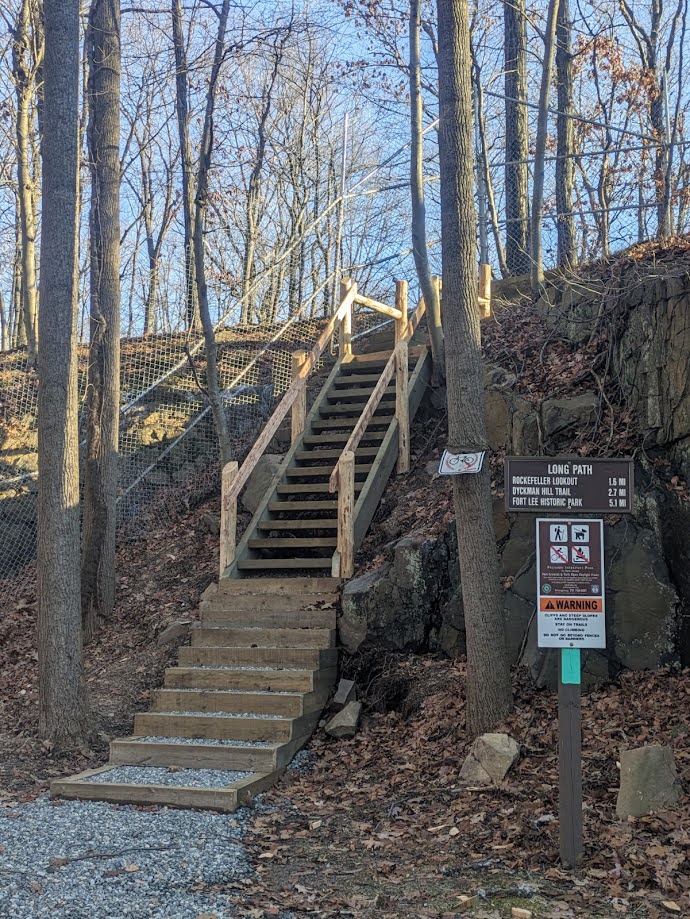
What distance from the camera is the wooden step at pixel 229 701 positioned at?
7848mm

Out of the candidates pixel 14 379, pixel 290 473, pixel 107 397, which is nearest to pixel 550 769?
pixel 290 473

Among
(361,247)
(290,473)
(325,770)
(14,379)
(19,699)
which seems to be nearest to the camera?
(325,770)

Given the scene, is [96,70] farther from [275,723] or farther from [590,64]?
[590,64]

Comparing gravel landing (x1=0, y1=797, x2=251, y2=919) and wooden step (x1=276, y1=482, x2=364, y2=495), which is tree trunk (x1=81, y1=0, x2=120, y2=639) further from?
gravel landing (x1=0, y1=797, x2=251, y2=919)

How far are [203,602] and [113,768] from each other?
2.48m

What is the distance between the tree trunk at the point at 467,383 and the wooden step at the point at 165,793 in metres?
1.93

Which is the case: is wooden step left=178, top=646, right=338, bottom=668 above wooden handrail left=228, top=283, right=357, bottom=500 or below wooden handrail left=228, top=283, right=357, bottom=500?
below

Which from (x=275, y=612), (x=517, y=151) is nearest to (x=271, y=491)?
(x=275, y=612)

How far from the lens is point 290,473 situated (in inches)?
437

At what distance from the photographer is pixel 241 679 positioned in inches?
325

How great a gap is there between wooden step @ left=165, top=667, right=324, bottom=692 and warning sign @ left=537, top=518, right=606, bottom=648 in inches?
134

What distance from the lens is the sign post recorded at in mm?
5062

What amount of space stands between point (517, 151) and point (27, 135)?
9658mm

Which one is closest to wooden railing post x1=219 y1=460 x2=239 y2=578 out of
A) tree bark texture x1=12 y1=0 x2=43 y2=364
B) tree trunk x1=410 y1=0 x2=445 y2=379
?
tree trunk x1=410 y1=0 x2=445 y2=379
